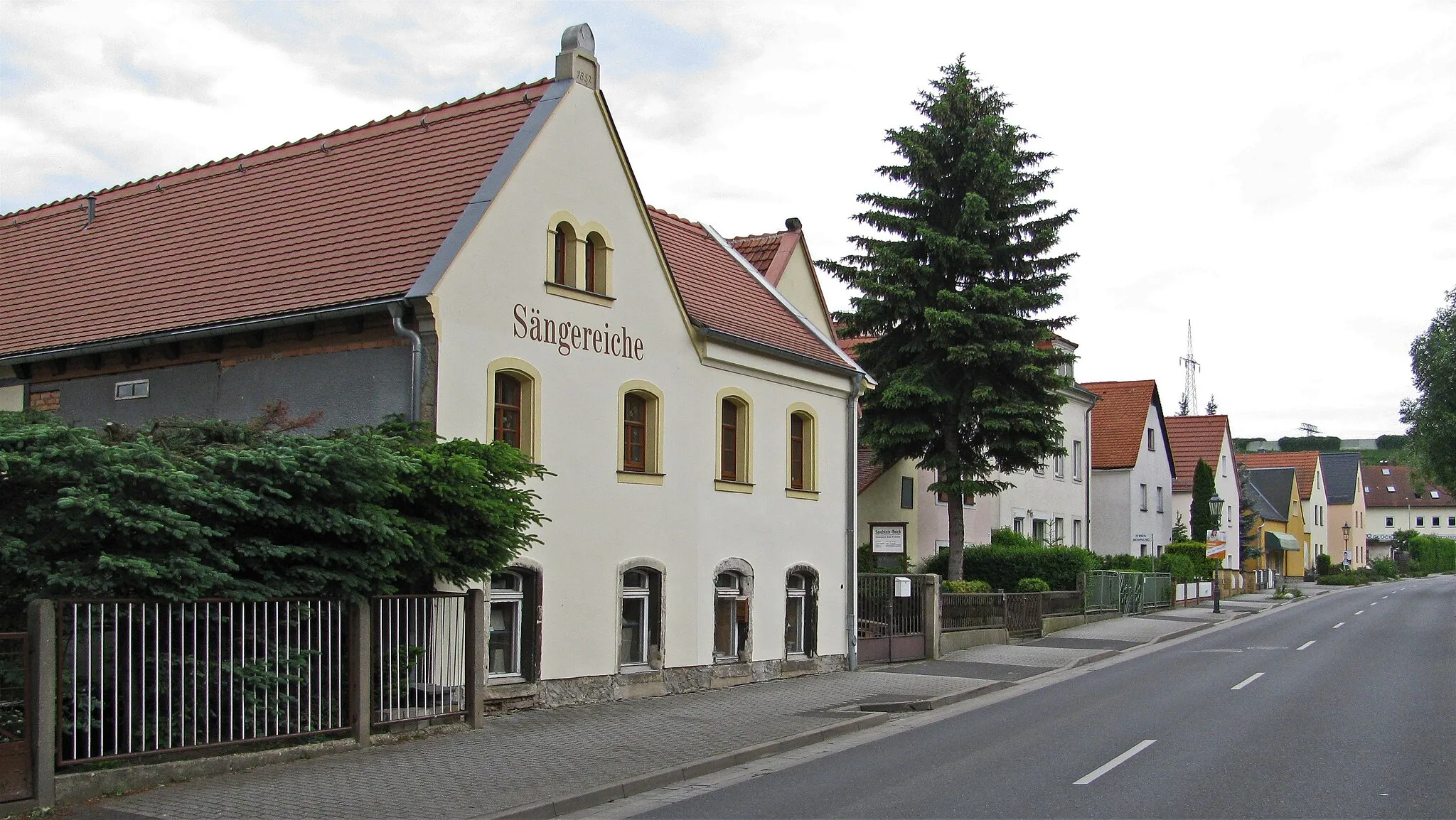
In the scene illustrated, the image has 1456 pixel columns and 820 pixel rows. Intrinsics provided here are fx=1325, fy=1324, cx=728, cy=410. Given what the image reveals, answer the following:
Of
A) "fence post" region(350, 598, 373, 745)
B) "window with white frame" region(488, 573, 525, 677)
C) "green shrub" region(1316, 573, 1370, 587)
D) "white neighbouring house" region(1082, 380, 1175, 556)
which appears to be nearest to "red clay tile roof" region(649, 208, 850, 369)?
"window with white frame" region(488, 573, 525, 677)

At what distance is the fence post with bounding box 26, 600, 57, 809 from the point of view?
31.5ft

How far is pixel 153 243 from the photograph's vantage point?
19.6 metres

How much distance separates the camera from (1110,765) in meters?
11.8

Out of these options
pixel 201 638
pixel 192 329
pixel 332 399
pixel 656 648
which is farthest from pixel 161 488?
pixel 656 648

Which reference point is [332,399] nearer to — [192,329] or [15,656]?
[192,329]

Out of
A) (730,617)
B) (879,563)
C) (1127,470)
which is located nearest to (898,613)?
(730,617)

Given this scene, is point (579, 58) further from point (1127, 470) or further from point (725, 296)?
point (1127, 470)

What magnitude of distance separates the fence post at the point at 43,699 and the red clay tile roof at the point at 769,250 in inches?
687

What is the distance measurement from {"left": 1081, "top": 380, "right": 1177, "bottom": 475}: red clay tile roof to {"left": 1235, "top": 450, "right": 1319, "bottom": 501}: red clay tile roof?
1412 inches

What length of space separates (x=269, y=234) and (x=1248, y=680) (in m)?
15.6

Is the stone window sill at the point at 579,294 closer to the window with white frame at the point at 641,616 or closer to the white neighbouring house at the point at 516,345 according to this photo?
the white neighbouring house at the point at 516,345

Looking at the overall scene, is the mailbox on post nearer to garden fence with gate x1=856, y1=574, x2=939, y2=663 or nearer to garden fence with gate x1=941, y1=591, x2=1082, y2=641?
garden fence with gate x1=856, y1=574, x2=939, y2=663

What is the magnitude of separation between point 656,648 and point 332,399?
5.79 m

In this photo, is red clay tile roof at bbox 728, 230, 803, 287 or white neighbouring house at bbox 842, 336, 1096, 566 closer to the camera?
red clay tile roof at bbox 728, 230, 803, 287
